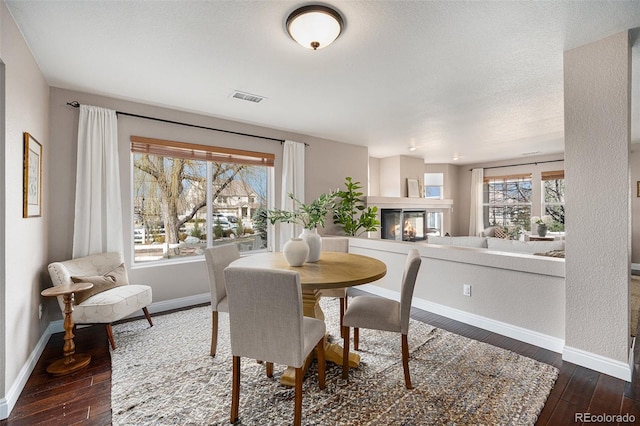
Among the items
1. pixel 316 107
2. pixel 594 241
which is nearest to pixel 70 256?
pixel 316 107

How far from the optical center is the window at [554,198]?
6.67 metres

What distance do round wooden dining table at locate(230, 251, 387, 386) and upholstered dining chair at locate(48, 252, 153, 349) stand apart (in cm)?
117

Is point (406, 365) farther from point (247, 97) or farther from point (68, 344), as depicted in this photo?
point (247, 97)

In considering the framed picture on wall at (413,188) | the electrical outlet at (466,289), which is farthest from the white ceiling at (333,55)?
the framed picture on wall at (413,188)

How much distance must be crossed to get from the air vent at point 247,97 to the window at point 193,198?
91 centimetres

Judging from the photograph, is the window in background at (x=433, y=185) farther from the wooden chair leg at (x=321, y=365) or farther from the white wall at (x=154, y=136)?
the wooden chair leg at (x=321, y=365)

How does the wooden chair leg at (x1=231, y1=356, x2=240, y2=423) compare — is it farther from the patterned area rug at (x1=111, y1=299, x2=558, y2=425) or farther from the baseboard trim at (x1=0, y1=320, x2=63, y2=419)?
the baseboard trim at (x1=0, y1=320, x2=63, y2=419)

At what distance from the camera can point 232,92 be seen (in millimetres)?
3078

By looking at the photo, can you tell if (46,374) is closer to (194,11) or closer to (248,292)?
(248,292)

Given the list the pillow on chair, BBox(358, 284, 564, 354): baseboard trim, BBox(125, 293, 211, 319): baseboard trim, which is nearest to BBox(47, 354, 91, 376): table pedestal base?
the pillow on chair

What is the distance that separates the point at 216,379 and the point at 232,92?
2.63m

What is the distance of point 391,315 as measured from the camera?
206cm

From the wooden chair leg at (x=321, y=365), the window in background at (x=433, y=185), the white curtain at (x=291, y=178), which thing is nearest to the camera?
the wooden chair leg at (x=321, y=365)

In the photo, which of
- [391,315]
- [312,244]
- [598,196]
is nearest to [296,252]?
[312,244]
